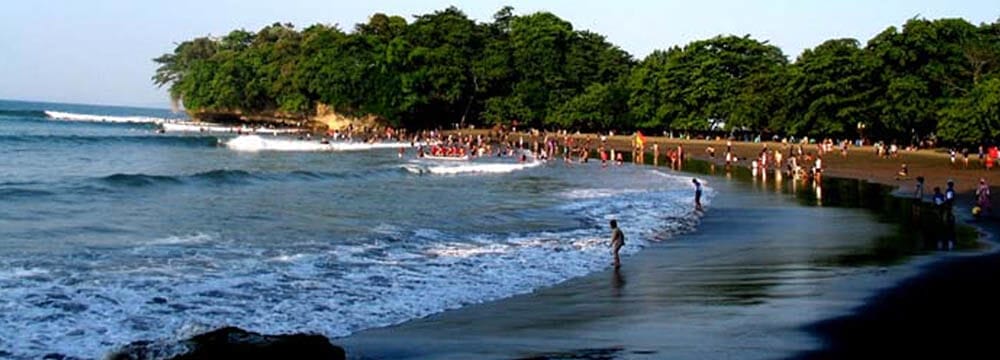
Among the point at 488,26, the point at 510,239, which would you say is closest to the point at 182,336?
the point at 510,239

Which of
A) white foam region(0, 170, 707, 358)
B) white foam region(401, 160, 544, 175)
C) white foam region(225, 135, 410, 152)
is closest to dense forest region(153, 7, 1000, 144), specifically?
white foam region(225, 135, 410, 152)

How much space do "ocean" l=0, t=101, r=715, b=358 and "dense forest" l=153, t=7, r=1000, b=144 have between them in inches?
1064

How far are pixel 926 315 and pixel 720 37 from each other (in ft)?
249

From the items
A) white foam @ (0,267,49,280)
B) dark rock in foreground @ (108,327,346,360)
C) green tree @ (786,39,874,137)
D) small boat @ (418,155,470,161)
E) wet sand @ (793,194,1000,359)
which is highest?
green tree @ (786,39,874,137)

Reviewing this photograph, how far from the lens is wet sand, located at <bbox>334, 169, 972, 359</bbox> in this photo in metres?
10.4

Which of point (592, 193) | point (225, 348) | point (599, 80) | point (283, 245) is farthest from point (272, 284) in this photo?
point (599, 80)

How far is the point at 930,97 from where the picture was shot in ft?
205

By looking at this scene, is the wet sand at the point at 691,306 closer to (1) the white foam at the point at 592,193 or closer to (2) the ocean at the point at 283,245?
(2) the ocean at the point at 283,245

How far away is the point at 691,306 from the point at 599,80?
90426mm

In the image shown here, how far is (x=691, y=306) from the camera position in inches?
507

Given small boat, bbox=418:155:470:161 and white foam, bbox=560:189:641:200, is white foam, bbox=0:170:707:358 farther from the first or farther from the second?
small boat, bbox=418:155:470:161

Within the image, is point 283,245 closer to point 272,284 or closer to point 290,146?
point 272,284

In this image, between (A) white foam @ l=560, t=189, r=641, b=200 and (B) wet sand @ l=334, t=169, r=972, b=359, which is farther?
(A) white foam @ l=560, t=189, r=641, b=200

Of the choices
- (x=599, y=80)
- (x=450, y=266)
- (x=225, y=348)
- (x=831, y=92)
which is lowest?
(x=450, y=266)
